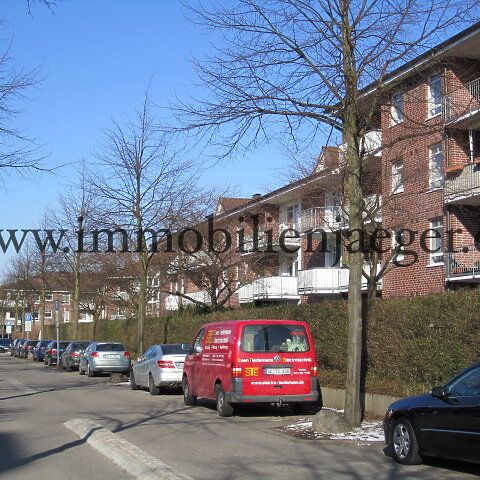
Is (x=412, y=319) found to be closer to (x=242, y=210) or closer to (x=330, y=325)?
(x=330, y=325)

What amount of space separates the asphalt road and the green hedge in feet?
7.66

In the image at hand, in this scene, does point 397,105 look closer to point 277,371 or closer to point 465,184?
point 277,371

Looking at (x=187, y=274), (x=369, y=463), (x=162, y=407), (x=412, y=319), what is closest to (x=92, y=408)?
(x=162, y=407)

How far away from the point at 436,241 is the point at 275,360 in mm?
14962

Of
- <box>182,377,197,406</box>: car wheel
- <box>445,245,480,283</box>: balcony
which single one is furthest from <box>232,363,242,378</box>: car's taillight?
<box>445,245,480,283</box>: balcony

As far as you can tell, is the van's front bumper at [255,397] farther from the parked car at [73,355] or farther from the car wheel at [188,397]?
the parked car at [73,355]

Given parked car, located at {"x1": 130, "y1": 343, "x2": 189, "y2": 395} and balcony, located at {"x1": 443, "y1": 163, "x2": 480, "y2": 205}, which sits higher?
balcony, located at {"x1": 443, "y1": 163, "x2": 480, "y2": 205}

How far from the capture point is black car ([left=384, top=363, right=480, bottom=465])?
8.53 m

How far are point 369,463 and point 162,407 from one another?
28.1ft

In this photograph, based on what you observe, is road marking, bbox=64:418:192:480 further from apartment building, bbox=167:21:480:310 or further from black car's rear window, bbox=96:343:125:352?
black car's rear window, bbox=96:343:125:352

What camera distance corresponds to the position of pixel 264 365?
1464 cm

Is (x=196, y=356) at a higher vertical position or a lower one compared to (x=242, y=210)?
lower

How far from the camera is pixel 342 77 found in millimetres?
13148

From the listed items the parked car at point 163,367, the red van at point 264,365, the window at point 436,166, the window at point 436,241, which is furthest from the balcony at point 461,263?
the red van at point 264,365
